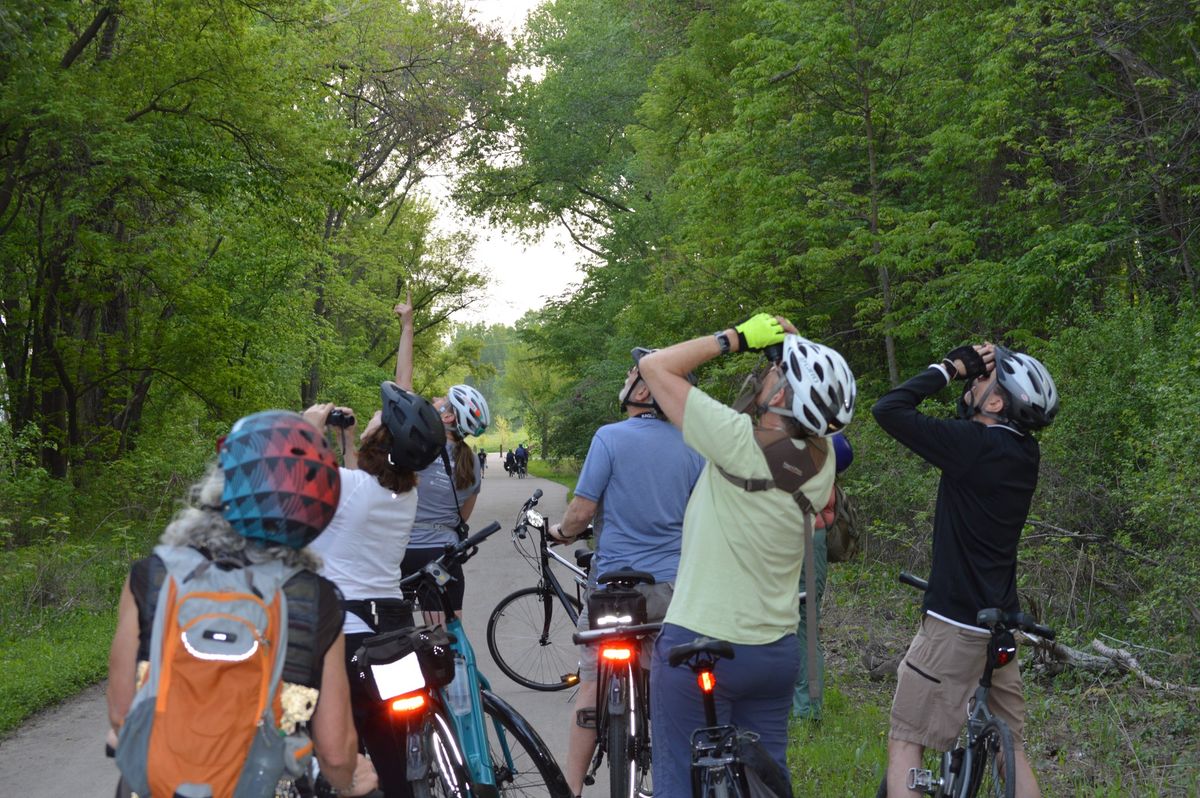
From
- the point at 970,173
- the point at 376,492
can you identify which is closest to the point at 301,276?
the point at 970,173

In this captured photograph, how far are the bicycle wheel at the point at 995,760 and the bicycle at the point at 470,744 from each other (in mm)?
1651

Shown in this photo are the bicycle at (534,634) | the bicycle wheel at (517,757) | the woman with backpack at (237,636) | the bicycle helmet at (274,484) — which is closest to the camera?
the woman with backpack at (237,636)

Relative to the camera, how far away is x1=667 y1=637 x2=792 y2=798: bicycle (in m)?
3.70

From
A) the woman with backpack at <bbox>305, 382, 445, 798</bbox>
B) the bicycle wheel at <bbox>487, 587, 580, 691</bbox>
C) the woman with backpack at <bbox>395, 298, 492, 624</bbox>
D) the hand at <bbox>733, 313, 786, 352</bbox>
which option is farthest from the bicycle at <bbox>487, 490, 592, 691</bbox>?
the hand at <bbox>733, 313, 786, 352</bbox>

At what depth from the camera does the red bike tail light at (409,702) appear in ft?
13.2

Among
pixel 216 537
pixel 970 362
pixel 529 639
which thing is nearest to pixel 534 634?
pixel 529 639

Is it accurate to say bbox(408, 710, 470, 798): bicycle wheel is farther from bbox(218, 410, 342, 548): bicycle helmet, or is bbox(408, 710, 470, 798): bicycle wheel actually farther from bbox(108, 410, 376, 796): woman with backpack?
bbox(218, 410, 342, 548): bicycle helmet

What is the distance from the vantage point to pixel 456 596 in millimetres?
6574

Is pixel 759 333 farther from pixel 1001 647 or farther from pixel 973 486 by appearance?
pixel 1001 647

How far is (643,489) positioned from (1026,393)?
1852mm

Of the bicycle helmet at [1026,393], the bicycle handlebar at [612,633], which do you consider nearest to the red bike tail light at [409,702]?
the bicycle handlebar at [612,633]

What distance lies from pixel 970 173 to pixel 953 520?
13.8 m

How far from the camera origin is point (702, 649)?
362cm

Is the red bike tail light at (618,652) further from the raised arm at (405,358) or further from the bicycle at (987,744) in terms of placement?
the raised arm at (405,358)
